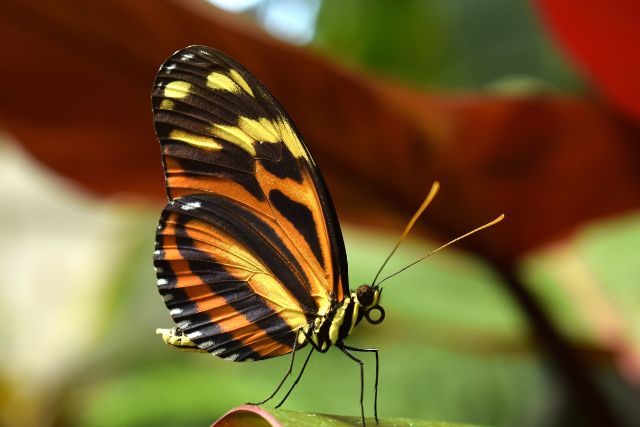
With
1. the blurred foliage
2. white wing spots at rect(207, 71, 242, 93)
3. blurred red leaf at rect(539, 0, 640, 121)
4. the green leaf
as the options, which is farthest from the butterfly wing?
the blurred foliage

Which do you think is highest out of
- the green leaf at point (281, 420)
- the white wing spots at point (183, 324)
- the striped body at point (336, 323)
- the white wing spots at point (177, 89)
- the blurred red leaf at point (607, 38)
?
the blurred red leaf at point (607, 38)

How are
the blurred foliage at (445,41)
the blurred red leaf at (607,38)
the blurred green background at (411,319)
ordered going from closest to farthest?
the blurred red leaf at (607,38), the blurred green background at (411,319), the blurred foliage at (445,41)

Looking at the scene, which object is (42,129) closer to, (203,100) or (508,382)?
(203,100)

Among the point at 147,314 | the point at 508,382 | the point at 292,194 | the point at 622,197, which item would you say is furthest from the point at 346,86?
the point at 147,314

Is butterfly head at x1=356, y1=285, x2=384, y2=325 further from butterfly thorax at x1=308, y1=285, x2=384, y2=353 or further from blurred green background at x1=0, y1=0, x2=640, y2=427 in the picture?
blurred green background at x1=0, y1=0, x2=640, y2=427

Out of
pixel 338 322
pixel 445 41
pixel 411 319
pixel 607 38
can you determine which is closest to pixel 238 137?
pixel 338 322

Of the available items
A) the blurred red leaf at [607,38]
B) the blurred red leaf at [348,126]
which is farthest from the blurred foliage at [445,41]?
the blurred red leaf at [607,38]

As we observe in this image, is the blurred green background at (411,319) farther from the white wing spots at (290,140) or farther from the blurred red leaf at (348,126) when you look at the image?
the white wing spots at (290,140)
